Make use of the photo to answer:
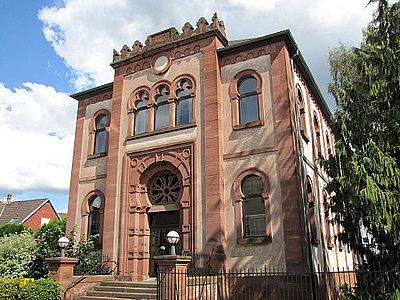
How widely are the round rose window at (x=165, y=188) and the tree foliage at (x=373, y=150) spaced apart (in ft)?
→ 23.7

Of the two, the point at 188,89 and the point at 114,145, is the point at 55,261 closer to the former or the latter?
the point at 114,145

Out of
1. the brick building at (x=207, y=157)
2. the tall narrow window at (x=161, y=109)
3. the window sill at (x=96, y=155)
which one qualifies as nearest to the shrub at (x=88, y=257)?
the brick building at (x=207, y=157)

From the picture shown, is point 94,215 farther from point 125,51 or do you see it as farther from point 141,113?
point 125,51

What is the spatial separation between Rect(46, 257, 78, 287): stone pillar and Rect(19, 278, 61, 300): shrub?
49 cm

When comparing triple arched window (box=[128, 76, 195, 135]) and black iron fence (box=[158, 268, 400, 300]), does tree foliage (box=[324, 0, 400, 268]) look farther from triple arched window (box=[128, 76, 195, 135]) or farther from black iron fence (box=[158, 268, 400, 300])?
triple arched window (box=[128, 76, 195, 135])

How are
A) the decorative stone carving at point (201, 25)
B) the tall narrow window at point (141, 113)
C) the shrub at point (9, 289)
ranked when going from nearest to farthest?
1. the shrub at point (9, 289)
2. the decorative stone carving at point (201, 25)
3. the tall narrow window at point (141, 113)

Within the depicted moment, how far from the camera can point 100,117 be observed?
20.0 m

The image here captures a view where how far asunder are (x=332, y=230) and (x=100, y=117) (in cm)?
1338

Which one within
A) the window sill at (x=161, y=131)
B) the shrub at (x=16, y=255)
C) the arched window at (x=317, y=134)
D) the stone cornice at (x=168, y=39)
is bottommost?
the shrub at (x=16, y=255)

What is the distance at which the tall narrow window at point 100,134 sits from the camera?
64.2 feet

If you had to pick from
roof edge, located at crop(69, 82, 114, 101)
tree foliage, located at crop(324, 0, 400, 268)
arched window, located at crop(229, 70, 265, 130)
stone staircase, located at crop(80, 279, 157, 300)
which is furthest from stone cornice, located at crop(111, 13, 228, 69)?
stone staircase, located at crop(80, 279, 157, 300)

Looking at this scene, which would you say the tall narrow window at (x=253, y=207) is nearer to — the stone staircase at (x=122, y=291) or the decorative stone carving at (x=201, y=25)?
the stone staircase at (x=122, y=291)

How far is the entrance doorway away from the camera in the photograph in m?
16.0

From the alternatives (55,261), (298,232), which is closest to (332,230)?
(298,232)
